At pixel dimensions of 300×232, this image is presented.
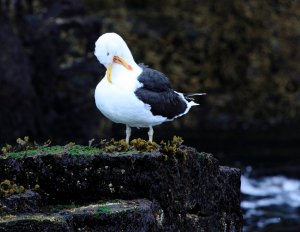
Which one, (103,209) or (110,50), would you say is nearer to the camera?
(103,209)

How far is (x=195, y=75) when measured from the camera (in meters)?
29.0

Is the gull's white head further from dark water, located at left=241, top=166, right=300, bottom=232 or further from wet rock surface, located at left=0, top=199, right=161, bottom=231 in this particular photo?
dark water, located at left=241, top=166, right=300, bottom=232

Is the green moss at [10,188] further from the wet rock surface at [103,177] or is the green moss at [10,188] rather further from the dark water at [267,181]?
the dark water at [267,181]

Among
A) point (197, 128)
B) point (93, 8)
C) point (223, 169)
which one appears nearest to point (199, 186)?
point (223, 169)

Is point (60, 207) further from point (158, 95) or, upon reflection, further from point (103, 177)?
point (158, 95)

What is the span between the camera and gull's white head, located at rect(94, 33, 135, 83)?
353 inches

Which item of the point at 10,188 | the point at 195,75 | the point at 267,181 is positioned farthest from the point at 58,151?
the point at 195,75

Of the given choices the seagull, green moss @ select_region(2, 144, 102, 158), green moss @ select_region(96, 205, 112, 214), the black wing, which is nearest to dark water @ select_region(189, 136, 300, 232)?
the black wing

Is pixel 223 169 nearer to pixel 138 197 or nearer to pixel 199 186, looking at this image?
pixel 199 186

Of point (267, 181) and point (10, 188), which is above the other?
point (267, 181)

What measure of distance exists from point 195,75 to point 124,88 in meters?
20.1

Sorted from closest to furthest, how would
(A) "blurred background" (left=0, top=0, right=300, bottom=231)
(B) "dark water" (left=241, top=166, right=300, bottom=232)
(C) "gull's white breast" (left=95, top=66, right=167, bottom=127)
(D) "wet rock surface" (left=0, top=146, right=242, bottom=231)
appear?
(D) "wet rock surface" (left=0, top=146, right=242, bottom=231), (C) "gull's white breast" (left=95, top=66, right=167, bottom=127), (B) "dark water" (left=241, top=166, right=300, bottom=232), (A) "blurred background" (left=0, top=0, right=300, bottom=231)

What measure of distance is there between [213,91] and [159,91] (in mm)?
18874

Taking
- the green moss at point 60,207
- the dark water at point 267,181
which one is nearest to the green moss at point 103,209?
the green moss at point 60,207
